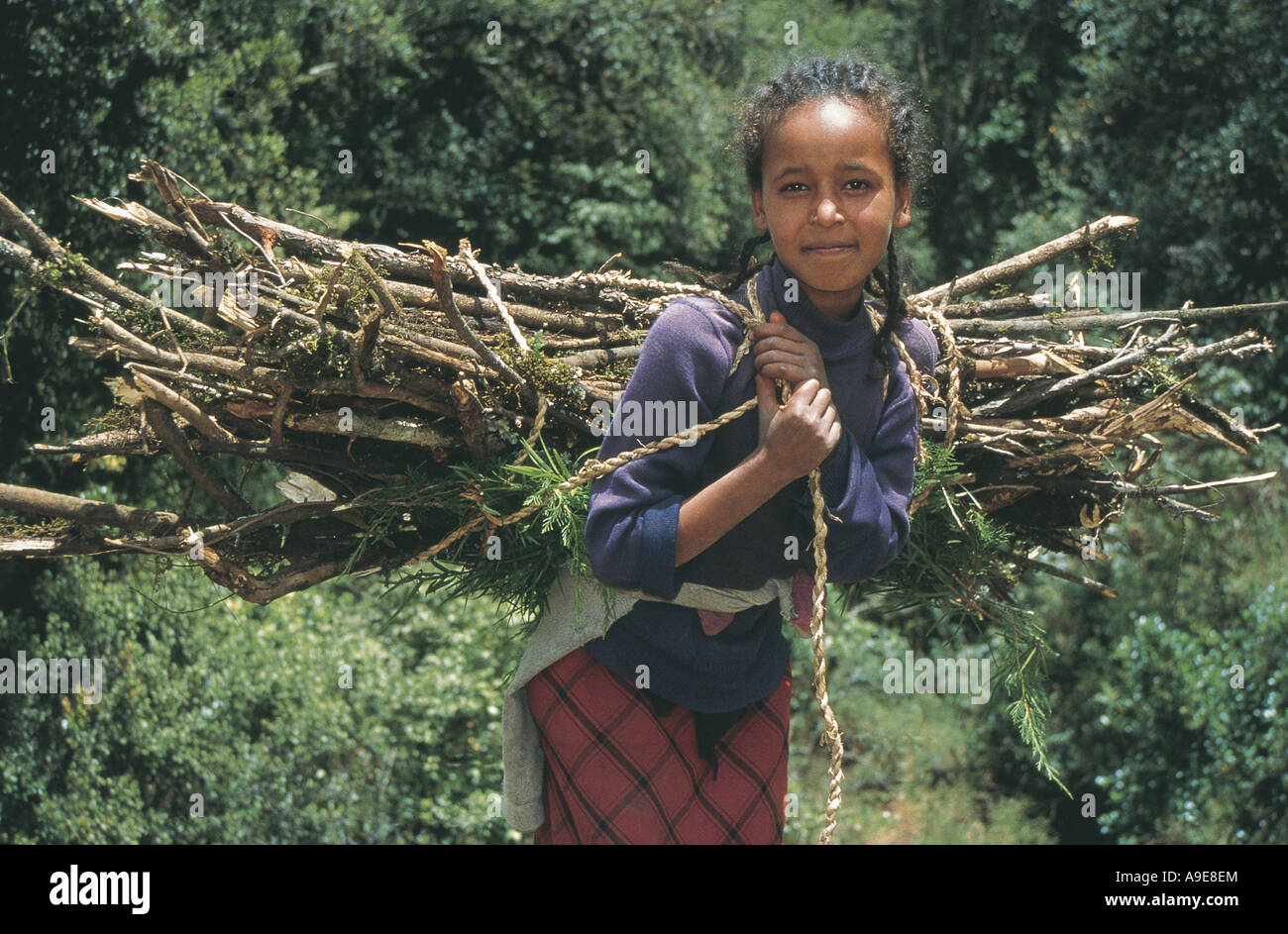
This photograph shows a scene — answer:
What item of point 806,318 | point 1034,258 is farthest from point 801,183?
point 1034,258

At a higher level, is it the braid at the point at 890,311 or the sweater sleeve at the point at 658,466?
the braid at the point at 890,311

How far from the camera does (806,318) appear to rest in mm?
1647

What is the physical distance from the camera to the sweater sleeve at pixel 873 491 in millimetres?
1564

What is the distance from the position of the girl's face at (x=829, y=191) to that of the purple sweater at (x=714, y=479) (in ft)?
0.25

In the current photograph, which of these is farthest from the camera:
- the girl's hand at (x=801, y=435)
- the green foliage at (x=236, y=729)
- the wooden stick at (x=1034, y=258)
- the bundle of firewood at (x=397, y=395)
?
the green foliage at (x=236, y=729)

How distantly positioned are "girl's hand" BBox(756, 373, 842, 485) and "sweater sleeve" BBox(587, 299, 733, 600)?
4.2 inches

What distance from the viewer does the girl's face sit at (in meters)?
1.55

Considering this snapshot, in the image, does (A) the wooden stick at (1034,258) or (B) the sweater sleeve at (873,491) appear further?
(A) the wooden stick at (1034,258)

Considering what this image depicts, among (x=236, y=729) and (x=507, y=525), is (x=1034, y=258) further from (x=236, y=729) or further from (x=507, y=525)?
(x=236, y=729)

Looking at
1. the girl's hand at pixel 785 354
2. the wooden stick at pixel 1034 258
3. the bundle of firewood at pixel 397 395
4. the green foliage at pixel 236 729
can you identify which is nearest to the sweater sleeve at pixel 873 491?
the girl's hand at pixel 785 354

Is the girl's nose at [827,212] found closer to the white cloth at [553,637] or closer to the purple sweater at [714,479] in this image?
the purple sweater at [714,479]

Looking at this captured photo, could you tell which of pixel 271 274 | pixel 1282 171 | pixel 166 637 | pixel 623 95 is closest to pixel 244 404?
pixel 271 274

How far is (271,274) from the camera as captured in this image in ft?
6.79
